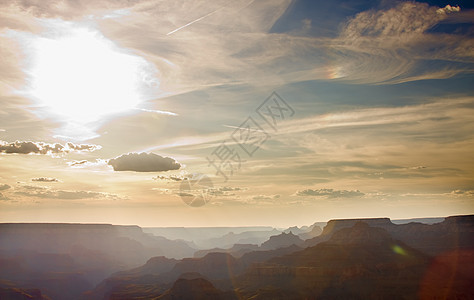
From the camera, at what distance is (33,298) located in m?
135

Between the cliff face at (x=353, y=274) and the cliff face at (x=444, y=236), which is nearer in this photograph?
the cliff face at (x=353, y=274)

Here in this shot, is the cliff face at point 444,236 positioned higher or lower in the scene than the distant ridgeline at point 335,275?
higher

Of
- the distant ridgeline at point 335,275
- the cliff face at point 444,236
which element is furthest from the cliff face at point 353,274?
the cliff face at point 444,236

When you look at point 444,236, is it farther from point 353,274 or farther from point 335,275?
point 335,275

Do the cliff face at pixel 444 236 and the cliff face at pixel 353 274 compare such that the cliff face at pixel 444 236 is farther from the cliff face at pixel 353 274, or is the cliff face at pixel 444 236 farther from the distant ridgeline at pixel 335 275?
the cliff face at pixel 353 274

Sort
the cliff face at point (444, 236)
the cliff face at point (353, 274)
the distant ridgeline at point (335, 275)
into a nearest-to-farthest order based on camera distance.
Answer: the cliff face at point (353, 274), the distant ridgeline at point (335, 275), the cliff face at point (444, 236)

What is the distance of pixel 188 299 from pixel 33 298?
58422 millimetres

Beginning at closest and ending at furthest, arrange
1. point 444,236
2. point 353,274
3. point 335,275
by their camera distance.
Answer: point 353,274 → point 335,275 → point 444,236

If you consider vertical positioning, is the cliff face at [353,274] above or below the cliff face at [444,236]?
below

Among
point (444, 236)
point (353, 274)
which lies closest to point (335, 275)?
point (353, 274)

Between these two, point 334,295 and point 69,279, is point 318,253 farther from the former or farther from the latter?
point 69,279

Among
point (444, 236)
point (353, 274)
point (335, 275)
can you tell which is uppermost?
point (444, 236)

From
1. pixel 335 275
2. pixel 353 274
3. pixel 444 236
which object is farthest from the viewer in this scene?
pixel 444 236

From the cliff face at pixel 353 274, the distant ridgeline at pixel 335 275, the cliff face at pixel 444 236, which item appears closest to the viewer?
the cliff face at pixel 353 274
